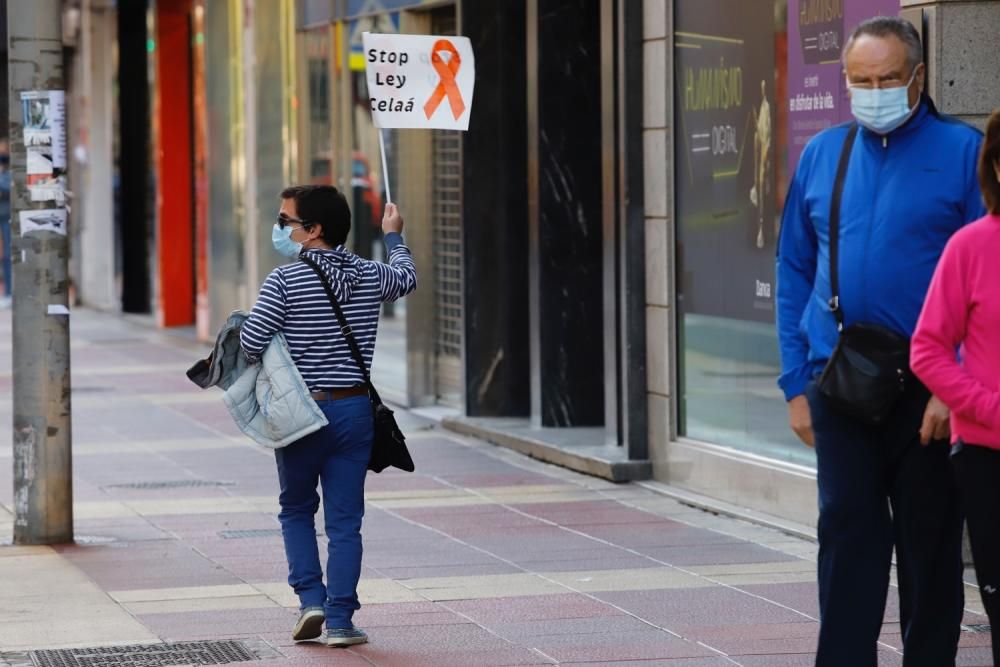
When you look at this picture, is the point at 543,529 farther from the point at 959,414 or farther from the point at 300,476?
the point at 959,414

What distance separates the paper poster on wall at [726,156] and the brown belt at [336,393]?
3.19 metres

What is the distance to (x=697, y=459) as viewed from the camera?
1014 centimetres

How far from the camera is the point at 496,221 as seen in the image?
13.3 metres

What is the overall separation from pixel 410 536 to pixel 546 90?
4085 millimetres

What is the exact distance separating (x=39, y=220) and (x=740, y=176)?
Result: 3.32m

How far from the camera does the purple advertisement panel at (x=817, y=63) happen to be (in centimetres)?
855

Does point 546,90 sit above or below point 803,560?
above

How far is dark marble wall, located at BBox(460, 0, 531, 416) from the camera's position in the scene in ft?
43.0

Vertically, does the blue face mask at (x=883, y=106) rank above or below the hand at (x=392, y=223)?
above

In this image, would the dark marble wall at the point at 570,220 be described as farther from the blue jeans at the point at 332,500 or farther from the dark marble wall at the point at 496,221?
the blue jeans at the point at 332,500

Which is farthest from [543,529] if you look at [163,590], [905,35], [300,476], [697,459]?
[905,35]

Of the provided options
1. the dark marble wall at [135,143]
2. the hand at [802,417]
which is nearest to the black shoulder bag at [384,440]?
the hand at [802,417]

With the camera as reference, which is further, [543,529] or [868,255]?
[543,529]

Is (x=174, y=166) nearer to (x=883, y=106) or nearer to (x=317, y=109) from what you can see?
(x=317, y=109)
